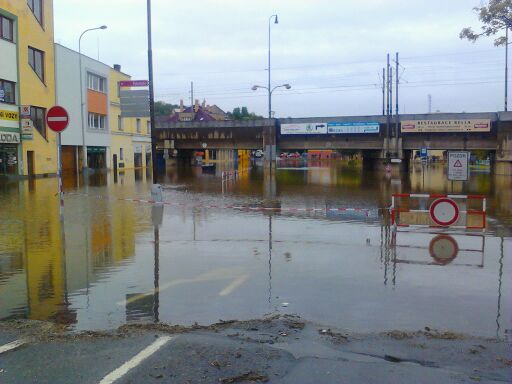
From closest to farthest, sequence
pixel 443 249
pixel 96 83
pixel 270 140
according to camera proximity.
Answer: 1. pixel 443 249
2. pixel 96 83
3. pixel 270 140

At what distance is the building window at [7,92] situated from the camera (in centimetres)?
3497

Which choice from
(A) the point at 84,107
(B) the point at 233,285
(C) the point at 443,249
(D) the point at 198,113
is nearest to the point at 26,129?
(A) the point at 84,107

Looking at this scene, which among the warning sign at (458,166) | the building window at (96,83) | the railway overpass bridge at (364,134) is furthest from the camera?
the railway overpass bridge at (364,134)

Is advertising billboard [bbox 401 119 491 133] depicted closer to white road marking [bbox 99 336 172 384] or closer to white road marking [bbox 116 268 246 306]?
white road marking [bbox 116 268 246 306]

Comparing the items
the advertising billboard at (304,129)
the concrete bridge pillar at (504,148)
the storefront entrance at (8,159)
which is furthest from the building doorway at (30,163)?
the concrete bridge pillar at (504,148)

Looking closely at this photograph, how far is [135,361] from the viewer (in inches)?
184

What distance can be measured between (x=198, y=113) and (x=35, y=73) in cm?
9121

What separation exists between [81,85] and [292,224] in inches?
1521

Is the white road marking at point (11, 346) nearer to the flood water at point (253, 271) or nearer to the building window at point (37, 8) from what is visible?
the flood water at point (253, 271)

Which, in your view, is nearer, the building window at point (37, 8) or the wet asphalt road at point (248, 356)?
the wet asphalt road at point (248, 356)

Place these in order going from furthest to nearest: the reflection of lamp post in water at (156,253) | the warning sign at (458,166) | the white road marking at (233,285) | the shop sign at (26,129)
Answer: the shop sign at (26,129)
the warning sign at (458,166)
the white road marking at (233,285)
the reflection of lamp post in water at (156,253)

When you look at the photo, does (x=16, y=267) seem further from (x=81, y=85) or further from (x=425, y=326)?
(x=81, y=85)

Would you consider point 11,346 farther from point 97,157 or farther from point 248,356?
point 97,157

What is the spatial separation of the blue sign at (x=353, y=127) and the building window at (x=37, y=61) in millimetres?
29899
